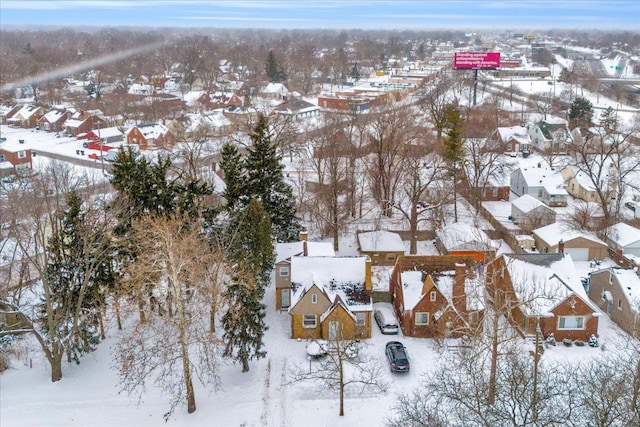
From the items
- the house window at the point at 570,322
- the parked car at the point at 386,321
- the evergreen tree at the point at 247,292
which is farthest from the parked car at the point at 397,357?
the house window at the point at 570,322


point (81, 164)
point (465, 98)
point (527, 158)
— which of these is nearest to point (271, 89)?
point (465, 98)

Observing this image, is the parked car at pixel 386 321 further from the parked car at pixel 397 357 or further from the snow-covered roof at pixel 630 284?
the snow-covered roof at pixel 630 284

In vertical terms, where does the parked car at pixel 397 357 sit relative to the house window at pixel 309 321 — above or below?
below

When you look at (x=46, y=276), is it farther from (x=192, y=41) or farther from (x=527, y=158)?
→ (x=192, y=41)

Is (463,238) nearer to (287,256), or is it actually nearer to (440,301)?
(440,301)

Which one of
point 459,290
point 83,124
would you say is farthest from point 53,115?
point 459,290

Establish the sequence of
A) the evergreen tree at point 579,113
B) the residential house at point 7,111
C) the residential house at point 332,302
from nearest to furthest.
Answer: the residential house at point 332,302 → the evergreen tree at point 579,113 → the residential house at point 7,111

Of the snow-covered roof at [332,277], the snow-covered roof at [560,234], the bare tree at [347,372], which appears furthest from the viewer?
the snow-covered roof at [560,234]
